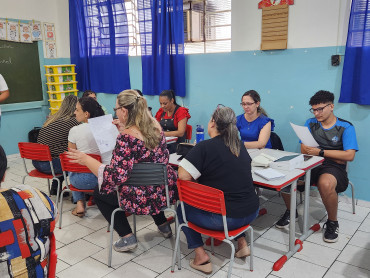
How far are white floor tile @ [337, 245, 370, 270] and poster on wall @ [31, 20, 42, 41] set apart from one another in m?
5.36

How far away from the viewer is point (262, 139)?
10.4 ft

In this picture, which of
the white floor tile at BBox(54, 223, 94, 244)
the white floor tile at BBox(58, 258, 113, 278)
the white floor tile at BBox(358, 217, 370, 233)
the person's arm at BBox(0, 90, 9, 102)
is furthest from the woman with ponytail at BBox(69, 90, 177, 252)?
the person's arm at BBox(0, 90, 9, 102)

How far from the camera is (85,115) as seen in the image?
3021mm

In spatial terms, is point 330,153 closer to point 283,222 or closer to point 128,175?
point 283,222

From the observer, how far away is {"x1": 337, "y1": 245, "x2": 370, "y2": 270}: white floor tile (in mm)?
2455

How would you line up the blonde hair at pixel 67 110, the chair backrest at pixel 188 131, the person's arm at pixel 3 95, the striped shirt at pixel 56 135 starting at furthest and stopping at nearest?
the person's arm at pixel 3 95 < the chair backrest at pixel 188 131 < the blonde hair at pixel 67 110 < the striped shirt at pixel 56 135

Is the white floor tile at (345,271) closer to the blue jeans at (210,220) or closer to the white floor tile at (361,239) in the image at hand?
the white floor tile at (361,239)

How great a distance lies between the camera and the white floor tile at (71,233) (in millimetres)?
2917

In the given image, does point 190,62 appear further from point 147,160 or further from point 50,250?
point 50,250

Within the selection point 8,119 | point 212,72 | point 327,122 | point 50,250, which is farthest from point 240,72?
point 8,119

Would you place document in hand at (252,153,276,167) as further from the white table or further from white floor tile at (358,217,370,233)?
white floor tile at (358,217,370,233)

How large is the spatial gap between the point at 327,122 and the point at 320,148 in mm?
244

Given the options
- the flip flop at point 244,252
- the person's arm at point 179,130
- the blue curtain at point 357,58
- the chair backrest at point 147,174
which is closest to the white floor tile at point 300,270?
the flip flop at point 244,252

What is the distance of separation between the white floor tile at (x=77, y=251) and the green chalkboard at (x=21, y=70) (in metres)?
3.44
